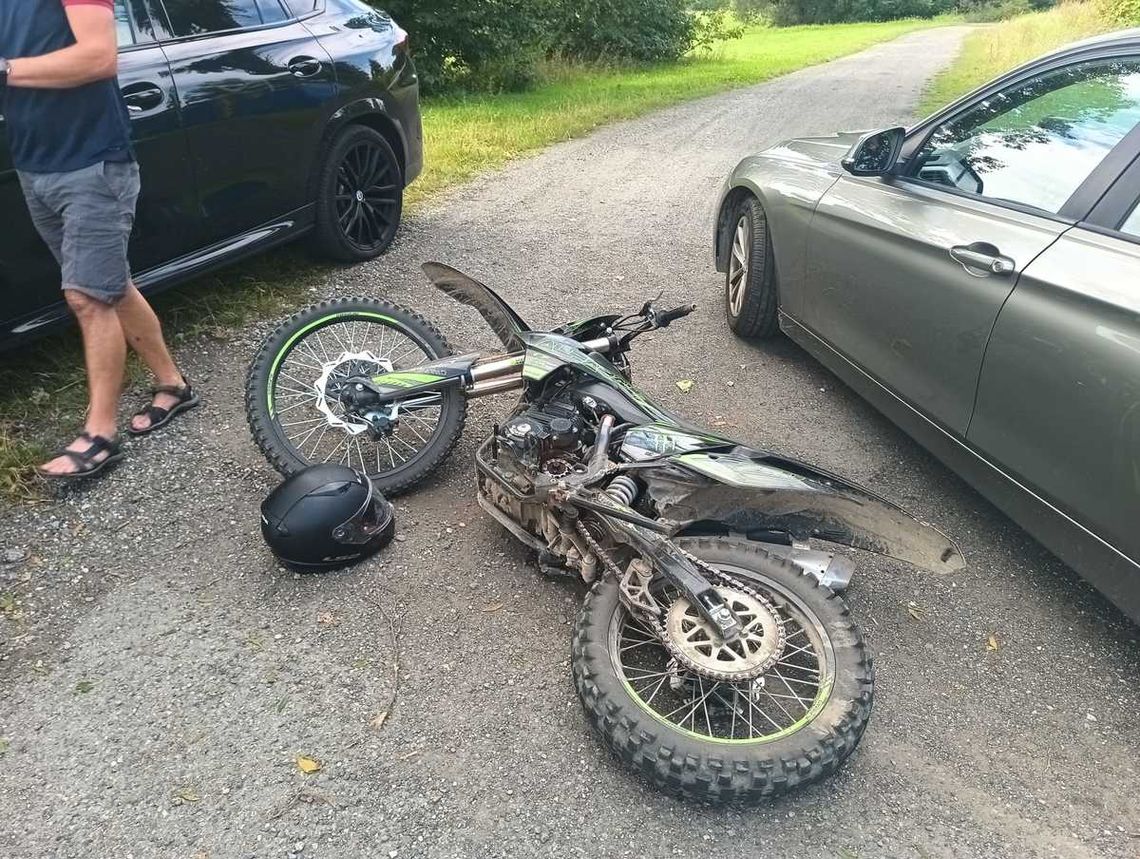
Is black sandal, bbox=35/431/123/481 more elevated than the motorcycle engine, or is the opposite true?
the motorcycle engine

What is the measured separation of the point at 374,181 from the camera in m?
5.34

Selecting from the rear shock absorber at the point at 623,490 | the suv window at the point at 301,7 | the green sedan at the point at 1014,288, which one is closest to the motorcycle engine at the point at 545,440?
the rear shock absorber at the point at 623,490

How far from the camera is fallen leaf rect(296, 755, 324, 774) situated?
86.7 inches

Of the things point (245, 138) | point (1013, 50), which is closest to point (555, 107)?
point (245, 138)

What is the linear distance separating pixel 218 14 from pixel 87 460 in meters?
2.48

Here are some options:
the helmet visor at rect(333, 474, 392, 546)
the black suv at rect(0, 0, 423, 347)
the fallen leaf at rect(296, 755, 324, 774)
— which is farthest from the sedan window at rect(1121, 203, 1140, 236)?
the black suv at rect(0, 0, 423, 347)

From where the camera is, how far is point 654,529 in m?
2.41

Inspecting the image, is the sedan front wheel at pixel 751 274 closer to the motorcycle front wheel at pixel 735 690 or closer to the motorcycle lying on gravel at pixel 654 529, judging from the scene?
the motorcycle lying on gravel at pixel 654 529

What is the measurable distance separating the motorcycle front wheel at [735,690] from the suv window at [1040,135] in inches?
64.6

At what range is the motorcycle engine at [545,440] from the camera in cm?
273

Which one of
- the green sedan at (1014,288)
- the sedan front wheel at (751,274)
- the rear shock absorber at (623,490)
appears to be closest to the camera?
the green sedan at (1014,288)

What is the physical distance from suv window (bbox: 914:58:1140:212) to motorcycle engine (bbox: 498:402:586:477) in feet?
5.86

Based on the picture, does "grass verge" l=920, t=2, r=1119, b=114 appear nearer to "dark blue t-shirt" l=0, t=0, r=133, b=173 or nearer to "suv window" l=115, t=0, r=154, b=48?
"suv window" l=115, t=0, r=154, b=48

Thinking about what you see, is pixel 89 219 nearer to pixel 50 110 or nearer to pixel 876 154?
pixel 50 110
